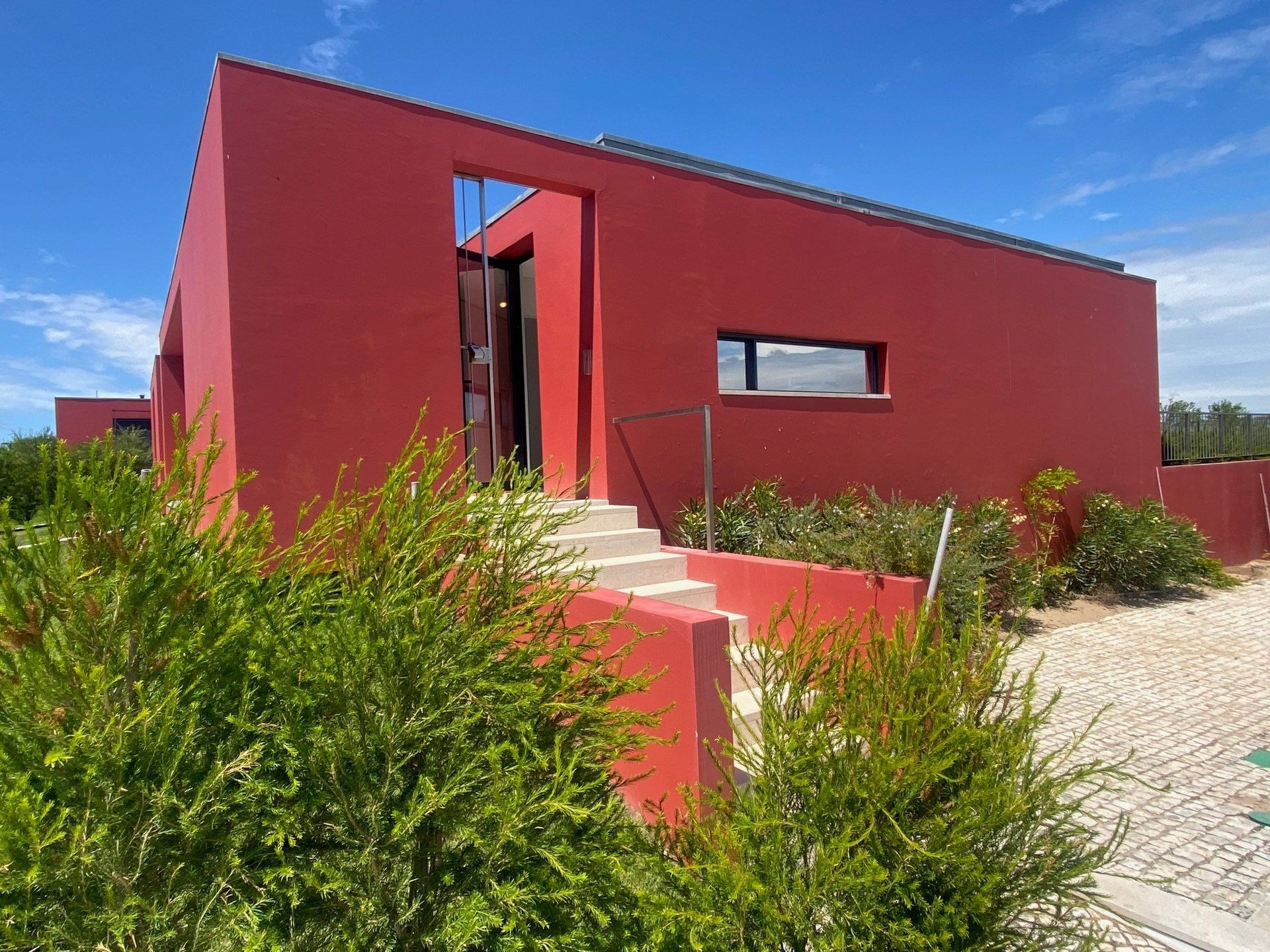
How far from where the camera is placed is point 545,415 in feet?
24.3

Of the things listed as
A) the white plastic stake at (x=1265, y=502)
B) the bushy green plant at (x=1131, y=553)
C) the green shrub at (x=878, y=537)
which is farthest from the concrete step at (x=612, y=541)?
the white plastic stake at (x=1265, y=502)

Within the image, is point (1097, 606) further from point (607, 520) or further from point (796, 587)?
point (607, 520)

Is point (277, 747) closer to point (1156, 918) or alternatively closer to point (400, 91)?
point (1156, 918)

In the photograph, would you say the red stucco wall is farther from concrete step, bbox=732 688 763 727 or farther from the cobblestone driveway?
the cobblestone driveway

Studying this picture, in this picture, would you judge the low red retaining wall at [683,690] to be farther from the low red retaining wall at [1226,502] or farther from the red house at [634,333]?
the low red retaining wall at [1226,502]

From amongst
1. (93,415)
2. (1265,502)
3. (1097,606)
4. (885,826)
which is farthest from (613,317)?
(93,415)

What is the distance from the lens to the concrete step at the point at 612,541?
5.48 m

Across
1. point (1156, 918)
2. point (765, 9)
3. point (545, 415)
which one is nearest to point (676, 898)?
point (1156, 918)

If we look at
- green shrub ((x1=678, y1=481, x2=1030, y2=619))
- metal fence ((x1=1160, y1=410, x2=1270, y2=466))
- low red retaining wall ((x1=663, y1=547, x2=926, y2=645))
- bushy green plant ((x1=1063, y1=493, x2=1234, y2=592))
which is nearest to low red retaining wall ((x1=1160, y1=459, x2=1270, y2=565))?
metal fence ((x1=1160, y1=410, x2=1270, y2=466))

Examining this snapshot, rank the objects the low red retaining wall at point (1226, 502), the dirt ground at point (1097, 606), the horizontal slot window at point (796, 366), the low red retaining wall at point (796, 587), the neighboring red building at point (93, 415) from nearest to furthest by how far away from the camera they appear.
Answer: the low red retaining wall at point (796, 587) < the horizontal slot window at point (796, 366) < the dirt ground at point (1097, 606) < the low red retaining wall at point (1226, 502) < the neighboring red building at point (93, 415)

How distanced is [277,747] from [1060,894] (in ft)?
7.12

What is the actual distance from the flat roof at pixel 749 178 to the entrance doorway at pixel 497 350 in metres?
0.86

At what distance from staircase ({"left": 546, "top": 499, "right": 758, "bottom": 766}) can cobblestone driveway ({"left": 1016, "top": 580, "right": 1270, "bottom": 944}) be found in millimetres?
2413

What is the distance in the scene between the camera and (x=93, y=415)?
2997 cm
